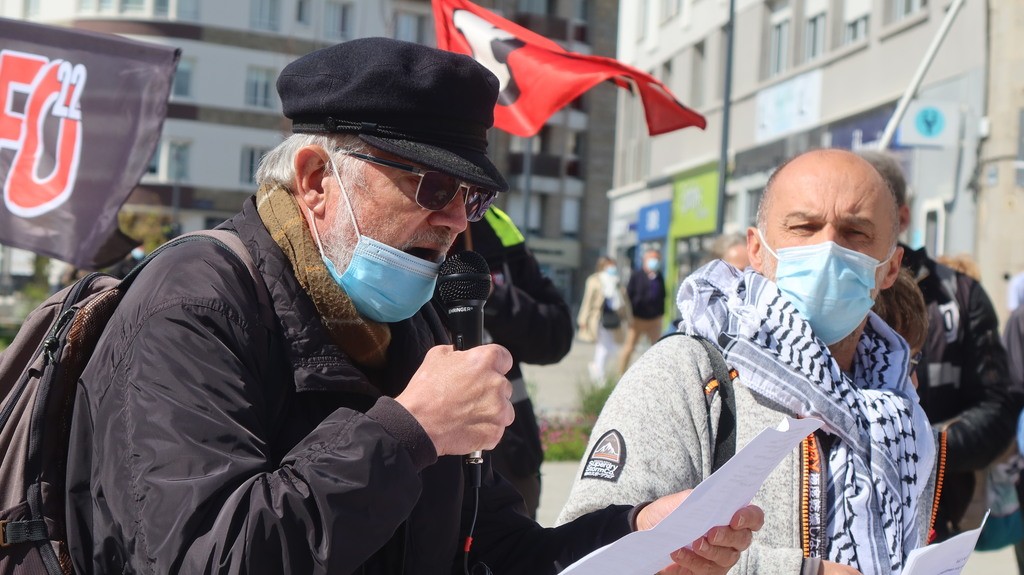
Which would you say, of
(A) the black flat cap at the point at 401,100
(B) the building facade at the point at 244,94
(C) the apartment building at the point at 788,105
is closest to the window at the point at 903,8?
(C) the apartment building at the point at 788,105

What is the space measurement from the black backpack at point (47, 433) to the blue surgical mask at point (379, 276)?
7.5 inches

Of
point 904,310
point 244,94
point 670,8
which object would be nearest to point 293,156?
point 904,310

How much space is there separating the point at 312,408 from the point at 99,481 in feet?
1.10

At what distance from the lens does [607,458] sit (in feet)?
8.60

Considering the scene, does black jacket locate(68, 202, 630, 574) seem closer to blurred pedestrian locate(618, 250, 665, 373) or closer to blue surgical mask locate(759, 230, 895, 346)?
blue surgical mask locate(759, 230, 895, 346)

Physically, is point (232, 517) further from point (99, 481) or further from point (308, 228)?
point (308, 228)

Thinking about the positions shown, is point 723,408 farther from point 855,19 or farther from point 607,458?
point 855,19

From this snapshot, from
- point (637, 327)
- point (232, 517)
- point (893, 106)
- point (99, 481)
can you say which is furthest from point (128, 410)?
point (893, 106)

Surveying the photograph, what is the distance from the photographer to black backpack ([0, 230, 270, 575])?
1901 millimetres

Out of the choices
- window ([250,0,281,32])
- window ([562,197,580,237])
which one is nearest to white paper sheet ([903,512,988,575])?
window ([250,0,281,32])

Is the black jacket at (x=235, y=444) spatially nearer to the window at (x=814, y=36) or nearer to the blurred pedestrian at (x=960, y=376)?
the blurred pedestrian at (x=960, y=376)

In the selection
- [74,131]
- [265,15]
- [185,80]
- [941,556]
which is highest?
[265,15]

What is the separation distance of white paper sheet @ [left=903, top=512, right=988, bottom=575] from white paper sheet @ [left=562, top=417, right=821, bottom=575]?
0.42 meters

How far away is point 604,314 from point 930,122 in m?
5.27
